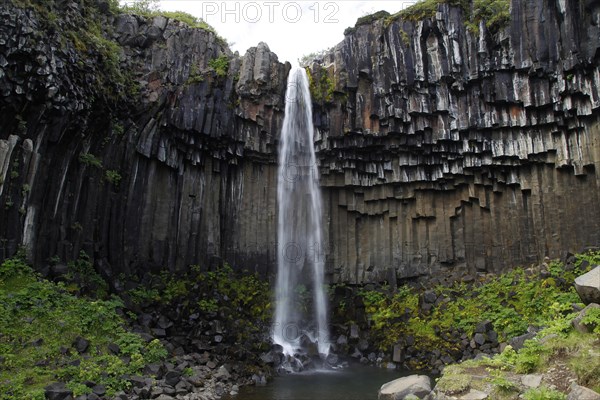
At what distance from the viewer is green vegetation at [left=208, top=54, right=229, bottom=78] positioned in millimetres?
20812

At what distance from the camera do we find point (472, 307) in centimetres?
1828

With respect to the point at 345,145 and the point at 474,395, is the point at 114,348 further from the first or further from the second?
the point at 345,145

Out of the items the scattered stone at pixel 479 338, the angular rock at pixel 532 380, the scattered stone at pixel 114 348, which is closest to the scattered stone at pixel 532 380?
the angular rock at pixel 532 380

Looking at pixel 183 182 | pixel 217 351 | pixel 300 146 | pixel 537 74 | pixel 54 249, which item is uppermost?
pixel 537 74

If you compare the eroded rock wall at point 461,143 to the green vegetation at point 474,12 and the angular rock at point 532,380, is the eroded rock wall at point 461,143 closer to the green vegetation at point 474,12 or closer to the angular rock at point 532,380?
the green vegetation at point 474,12

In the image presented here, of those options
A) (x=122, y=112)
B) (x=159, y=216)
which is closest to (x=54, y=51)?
(x=122, y=112)

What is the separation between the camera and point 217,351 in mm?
15766

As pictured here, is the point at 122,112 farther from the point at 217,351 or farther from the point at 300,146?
the point at 217,351

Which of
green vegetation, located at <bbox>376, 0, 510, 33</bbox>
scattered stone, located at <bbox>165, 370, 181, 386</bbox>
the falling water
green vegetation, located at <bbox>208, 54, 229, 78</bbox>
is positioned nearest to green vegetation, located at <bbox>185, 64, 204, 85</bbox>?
green vegetation, located at <bbox>208, 54, 229, 78</bbox>

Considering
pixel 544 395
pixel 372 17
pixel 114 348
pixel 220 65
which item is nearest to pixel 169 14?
pixel 220 65

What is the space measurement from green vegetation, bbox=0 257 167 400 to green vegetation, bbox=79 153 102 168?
13.5ft

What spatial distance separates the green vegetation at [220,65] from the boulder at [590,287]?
52.7 feet

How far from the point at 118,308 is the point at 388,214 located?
1221cm

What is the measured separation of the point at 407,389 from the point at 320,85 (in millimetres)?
15597
